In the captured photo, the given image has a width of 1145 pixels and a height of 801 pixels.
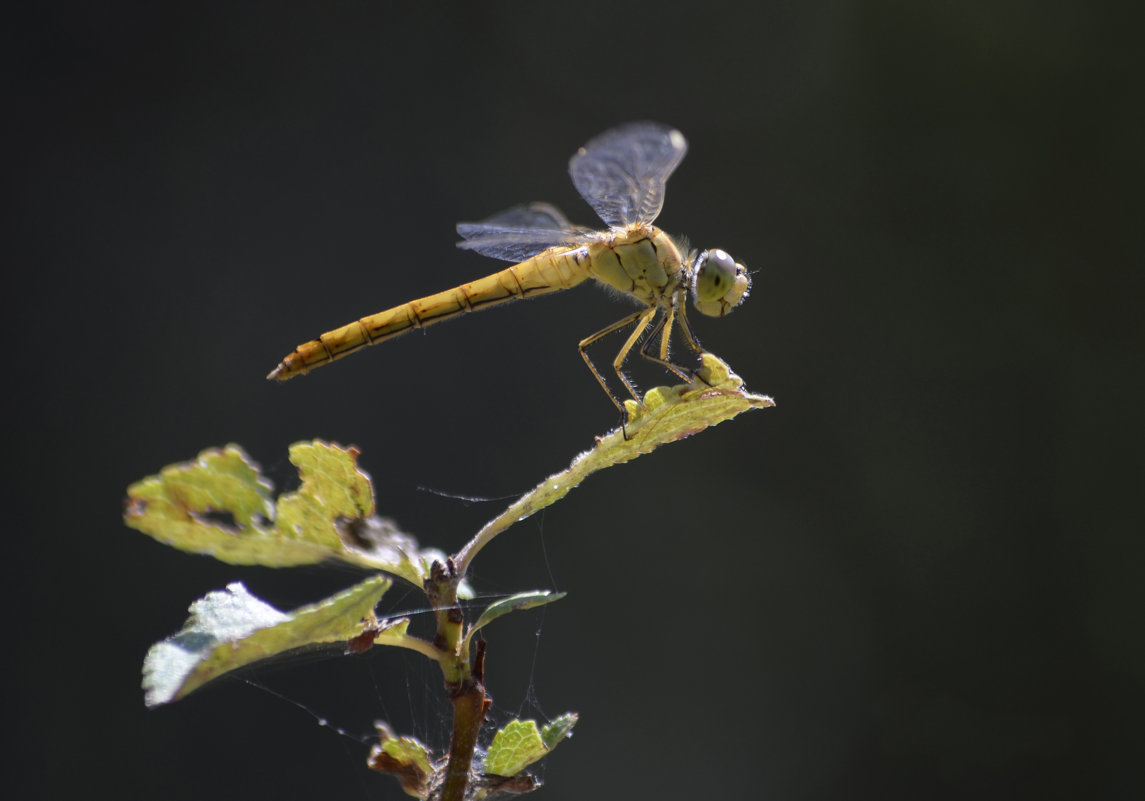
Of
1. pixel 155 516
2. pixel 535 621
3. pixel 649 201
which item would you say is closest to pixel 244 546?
pixel 155 516

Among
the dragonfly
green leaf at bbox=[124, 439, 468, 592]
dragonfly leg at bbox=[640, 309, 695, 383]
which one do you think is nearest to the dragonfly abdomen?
the dragonfly

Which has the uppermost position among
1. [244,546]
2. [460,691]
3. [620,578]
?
[244,546]

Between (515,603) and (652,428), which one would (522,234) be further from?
(515,603)

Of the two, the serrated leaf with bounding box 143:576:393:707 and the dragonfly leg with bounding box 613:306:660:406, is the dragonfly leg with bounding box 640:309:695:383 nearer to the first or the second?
the dragonfly leg with bounding box 613:306:660:406

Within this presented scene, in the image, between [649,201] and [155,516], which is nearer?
[155,516]

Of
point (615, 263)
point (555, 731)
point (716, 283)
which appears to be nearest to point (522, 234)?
point (615, 263)

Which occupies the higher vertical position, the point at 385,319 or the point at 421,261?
the point at 421,261

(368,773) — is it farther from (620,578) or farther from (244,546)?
(244,546)
